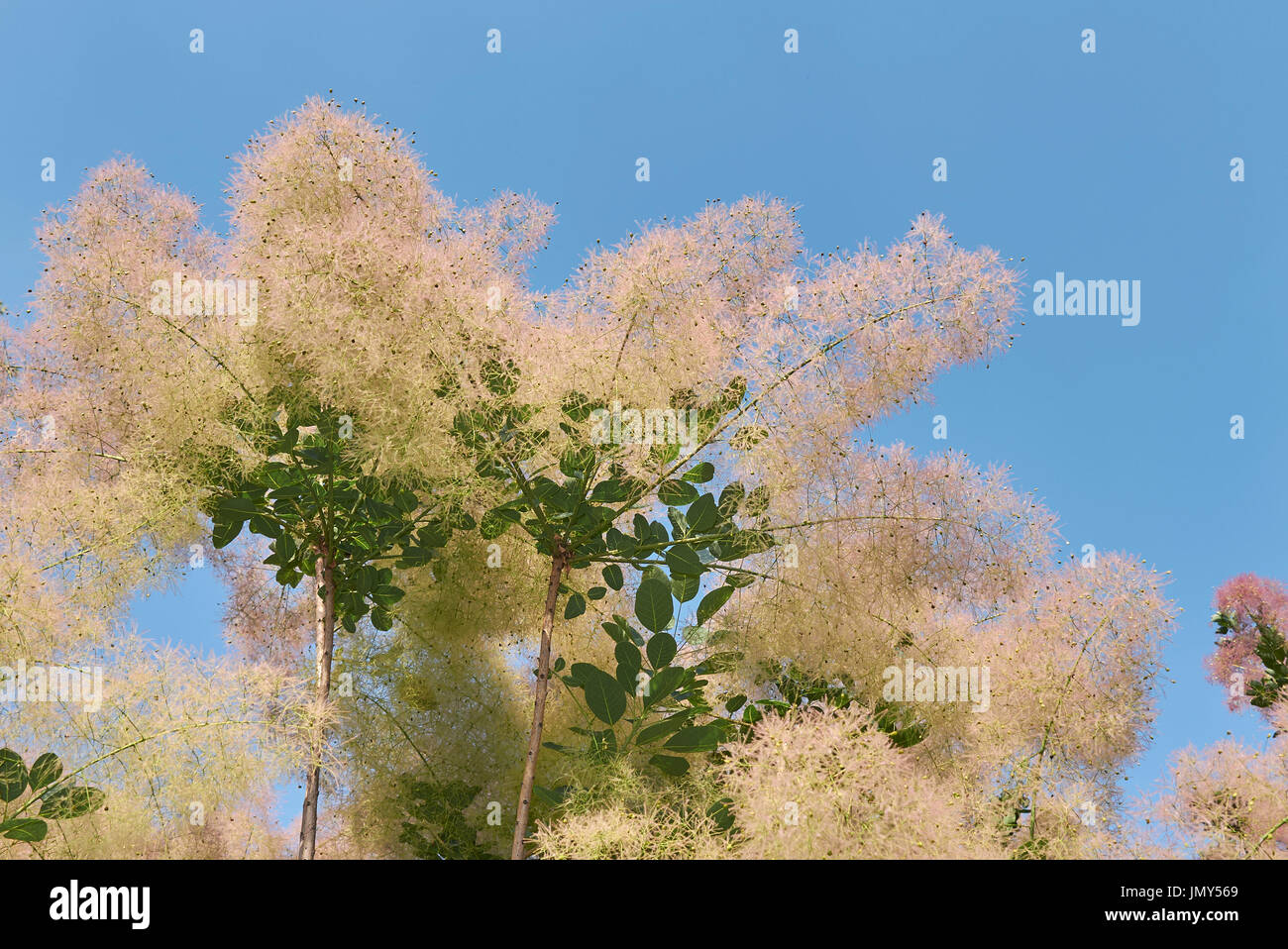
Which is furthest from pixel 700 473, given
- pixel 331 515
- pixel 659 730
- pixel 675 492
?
pixel 331 515

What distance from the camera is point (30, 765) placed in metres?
2.13

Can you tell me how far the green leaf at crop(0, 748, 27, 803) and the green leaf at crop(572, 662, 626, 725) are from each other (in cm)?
116

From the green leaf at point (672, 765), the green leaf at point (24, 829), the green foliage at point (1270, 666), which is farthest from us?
the green foliage at point (1270, 666)

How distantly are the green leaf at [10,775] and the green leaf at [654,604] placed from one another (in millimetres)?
1325

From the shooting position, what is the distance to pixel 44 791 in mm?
2051

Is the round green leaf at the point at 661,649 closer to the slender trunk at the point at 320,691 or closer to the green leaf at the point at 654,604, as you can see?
the green leaf at the point at 654,604

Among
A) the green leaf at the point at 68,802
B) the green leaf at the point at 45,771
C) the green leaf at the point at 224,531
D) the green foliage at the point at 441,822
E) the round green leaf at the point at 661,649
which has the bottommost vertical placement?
the green foliage at the point at 441,822

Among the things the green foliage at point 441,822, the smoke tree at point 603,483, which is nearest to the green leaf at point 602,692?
the smoke tree at point 603,483

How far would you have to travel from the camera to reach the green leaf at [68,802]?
204 centimetres

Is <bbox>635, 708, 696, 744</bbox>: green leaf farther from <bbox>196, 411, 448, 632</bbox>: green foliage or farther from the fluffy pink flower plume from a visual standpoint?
the fluffy pink flower plume

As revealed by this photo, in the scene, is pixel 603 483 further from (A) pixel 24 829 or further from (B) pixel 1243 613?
(B) pixel 1243 613

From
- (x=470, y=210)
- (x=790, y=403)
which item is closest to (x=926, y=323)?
(x=790, y=403)
